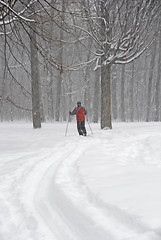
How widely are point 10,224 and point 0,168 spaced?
2240 mm

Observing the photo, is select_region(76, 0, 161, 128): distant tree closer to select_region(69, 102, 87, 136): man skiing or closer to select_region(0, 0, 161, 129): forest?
select_region(0, 0, 161, 129): forest

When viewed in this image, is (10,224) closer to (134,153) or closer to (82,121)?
(134,153)

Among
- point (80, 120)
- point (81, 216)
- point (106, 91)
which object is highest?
point (106, 91)

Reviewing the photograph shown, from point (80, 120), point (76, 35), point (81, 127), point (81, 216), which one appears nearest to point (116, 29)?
point (76, 35)

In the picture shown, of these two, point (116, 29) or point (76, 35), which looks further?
point (116, 29)

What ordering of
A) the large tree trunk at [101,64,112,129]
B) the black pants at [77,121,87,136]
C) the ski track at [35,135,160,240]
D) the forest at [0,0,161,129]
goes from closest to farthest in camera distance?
the ski track at [35,135,160,240]
the forest at [0,0,161,129]
the black pants at [77,121,87,136]
the large tree trunk at [101,64,112,129]

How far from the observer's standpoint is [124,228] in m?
1.81

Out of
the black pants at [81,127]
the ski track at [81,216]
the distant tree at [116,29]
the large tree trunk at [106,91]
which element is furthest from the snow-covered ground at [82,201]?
the distant tree at [116,29]

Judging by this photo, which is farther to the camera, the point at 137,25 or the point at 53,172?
the point at 137,25

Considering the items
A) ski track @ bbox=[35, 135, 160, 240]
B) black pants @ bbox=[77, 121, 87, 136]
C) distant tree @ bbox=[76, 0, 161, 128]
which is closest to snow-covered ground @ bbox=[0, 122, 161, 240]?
ski track @ bbox=[35, 135, 160, 240]

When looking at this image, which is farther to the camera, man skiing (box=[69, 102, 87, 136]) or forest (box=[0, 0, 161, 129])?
man skiing (box=[69, 102, 87, 136])

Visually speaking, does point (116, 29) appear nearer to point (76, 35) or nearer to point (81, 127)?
point (76, 35)

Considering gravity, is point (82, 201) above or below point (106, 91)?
below

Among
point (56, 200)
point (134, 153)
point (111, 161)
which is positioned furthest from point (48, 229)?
point (134, 153)
